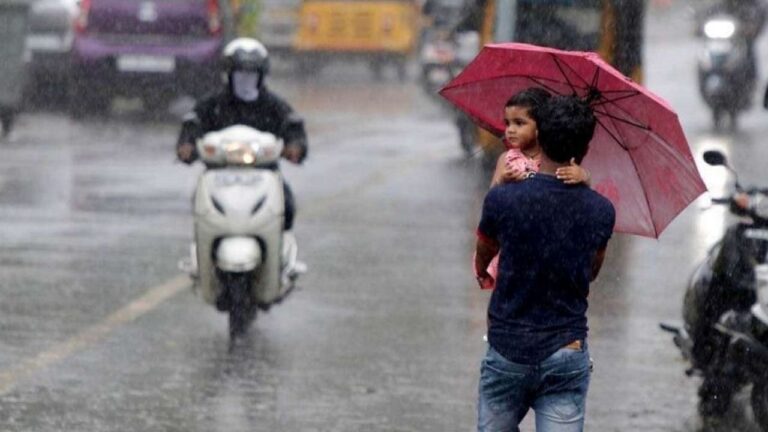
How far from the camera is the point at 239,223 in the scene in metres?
9.95

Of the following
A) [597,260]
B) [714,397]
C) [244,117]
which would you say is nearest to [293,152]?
[244,117]

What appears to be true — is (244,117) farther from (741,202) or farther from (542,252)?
(542,252)

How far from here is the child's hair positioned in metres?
5.59

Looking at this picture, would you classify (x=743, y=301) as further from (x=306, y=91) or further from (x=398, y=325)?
(x=306, y=91)

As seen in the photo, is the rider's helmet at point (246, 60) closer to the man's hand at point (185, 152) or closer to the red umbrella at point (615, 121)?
the man's hand at point (185, 152)

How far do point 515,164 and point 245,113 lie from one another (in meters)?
4.88

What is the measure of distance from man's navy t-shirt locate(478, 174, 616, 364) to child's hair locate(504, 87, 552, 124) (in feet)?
0.92

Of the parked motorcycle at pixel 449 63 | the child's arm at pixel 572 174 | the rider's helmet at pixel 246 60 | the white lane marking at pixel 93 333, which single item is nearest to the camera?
the child's arm at pixel 572 174

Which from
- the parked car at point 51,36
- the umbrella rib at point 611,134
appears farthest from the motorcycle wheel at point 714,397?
the parked car at point 51,36

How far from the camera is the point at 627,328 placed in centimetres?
1036

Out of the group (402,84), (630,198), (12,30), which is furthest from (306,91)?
(630,198)

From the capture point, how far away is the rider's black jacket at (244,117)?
1021 cm

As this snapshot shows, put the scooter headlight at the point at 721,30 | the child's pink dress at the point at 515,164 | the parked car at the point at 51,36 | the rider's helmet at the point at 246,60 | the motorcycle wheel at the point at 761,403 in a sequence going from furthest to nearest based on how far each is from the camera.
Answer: the scooter headlight at the point at 721,30
the parked car at the point at 51,36
the rider's helmet at the point at 246,60
the motorcycle wheel at the point at 761,403
the child's pink dress at the point at 515,164

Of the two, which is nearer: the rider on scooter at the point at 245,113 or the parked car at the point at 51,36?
the rider on scooter at the point at 245,113
